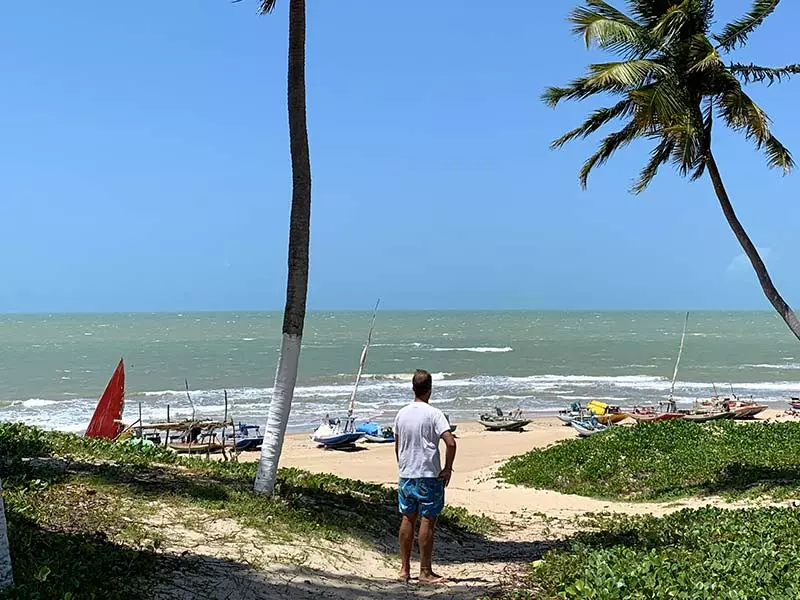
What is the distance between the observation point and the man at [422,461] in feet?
20.0

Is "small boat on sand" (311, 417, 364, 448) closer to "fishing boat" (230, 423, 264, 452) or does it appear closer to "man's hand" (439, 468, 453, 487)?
"fishing boat" (230, 423, 264, 452)

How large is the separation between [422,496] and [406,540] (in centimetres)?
49

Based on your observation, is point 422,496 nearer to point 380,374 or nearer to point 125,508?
point 125,508

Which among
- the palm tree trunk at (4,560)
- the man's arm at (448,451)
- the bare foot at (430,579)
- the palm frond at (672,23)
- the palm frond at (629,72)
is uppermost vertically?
the palm frond at (672,23)

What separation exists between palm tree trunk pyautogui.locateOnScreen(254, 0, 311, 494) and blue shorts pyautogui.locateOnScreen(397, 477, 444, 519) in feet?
7.33

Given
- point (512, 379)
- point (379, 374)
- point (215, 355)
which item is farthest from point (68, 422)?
point (215, 355)

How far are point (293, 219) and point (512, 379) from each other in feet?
132

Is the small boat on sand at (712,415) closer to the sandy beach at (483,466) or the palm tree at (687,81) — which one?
the sandy beach at (483,466)

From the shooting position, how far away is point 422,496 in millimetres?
6125

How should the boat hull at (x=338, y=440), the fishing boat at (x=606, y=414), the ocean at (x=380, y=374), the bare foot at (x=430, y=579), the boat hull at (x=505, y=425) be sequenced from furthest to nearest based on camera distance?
the ocean at (x=380, y=374) < the boat hull at (x=505, y=425) < the fishing boat at (x=606, y=414) < the boat hull at (x=338, y=440) < the bare foot at (x=430, y=579)

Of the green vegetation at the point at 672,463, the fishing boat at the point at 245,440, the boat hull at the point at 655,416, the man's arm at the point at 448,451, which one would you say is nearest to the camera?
the man's arm at the point at 448,451

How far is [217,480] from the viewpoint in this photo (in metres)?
8.84

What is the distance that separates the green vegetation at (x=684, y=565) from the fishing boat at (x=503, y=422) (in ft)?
65.8

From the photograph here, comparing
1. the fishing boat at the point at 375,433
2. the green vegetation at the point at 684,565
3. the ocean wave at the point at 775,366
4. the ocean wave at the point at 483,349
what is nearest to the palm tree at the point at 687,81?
the green vegetation at the point at 684,565
